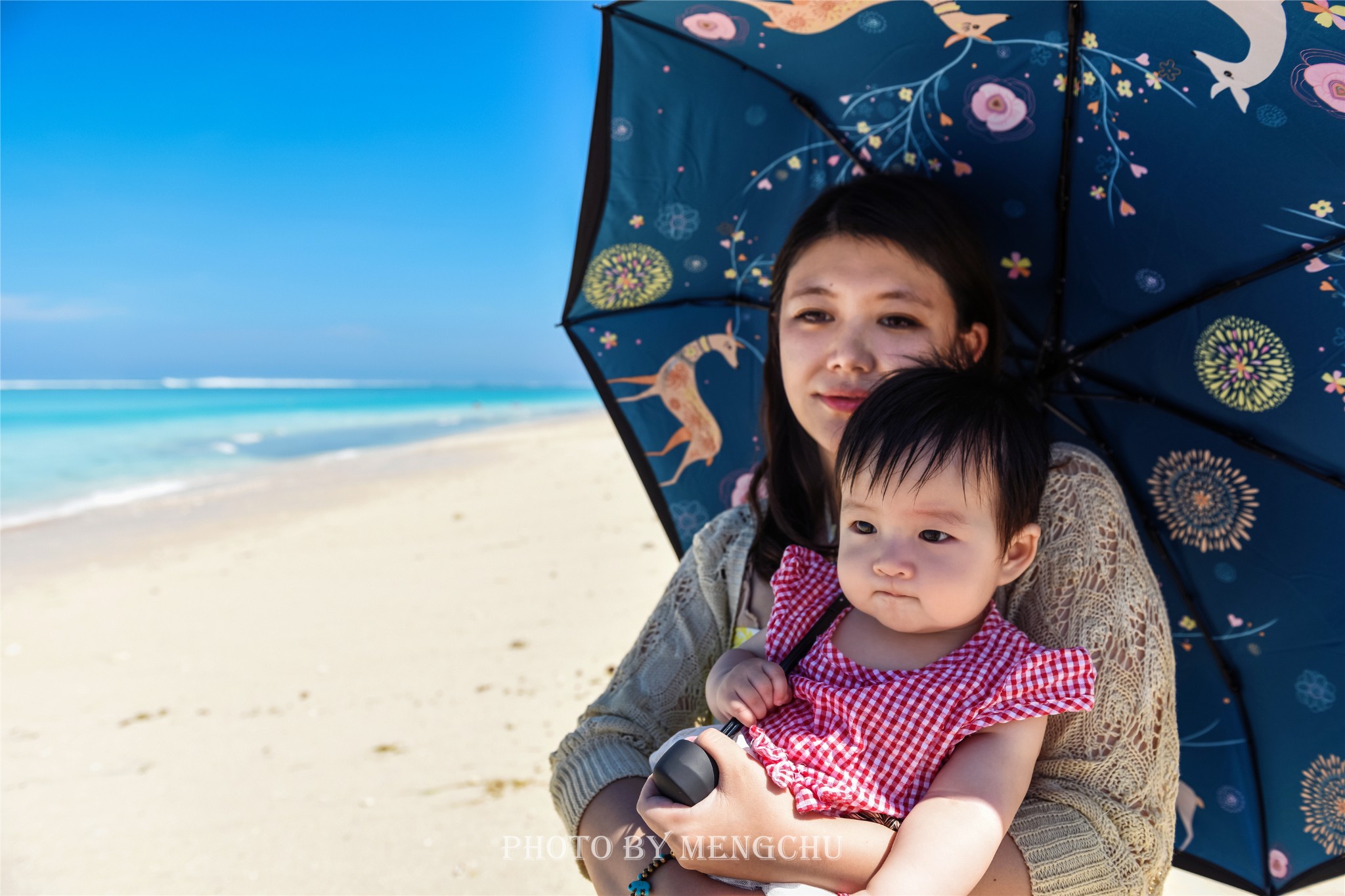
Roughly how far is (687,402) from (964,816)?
172 centimetres

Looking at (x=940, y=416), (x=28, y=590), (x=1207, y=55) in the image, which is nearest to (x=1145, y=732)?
(x=940, y=416)

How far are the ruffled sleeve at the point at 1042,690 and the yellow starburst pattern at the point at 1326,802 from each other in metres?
0.97

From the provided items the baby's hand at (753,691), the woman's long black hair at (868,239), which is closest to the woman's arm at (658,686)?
the woman's long black hair at (868,239)

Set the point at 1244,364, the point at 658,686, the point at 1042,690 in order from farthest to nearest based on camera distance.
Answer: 1. the point at 658,686
2. the point at 1244,364
3. the point at 1042,690

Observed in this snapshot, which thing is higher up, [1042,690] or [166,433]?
[1042,690]

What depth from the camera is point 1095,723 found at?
5.11 ft

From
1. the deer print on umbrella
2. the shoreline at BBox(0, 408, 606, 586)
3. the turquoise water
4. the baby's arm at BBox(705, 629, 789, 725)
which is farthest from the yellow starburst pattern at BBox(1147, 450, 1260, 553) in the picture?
the turquoise water

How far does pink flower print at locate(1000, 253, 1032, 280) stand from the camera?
2242 millimetres

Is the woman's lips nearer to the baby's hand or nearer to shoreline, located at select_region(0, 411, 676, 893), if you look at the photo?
the baby's hand

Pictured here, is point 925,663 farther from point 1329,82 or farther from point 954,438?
point 1329,82

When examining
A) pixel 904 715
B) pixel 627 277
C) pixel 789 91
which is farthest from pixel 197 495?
pixel 904 715

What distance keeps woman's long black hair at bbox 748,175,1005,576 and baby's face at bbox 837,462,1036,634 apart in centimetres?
44

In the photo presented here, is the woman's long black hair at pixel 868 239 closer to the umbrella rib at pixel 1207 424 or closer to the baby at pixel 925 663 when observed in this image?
the umbrella rib at pixel 1207 424

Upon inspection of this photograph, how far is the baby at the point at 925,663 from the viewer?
1385mm
